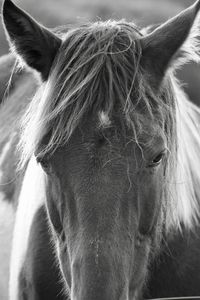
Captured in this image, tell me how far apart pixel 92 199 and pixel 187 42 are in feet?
2.33

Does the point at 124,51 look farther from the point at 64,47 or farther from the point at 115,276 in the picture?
the point at 115,276

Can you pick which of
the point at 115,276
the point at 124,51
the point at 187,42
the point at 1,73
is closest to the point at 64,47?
the point at 124,51

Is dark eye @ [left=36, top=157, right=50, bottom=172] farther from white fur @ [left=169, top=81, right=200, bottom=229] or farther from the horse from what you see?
white fur @ [left=169, top=81, right=200, bottom=229]

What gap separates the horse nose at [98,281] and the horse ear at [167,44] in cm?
73

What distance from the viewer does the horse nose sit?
1935mm

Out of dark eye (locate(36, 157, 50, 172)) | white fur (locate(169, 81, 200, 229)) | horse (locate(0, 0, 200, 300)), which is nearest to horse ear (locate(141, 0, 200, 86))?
horse (locate(0, 0, 200, 300))

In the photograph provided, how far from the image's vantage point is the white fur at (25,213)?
113 inches

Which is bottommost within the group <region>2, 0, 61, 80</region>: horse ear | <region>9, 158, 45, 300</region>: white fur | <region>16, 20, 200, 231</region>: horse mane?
<region>9, 158, 45, 300</region>: white fur

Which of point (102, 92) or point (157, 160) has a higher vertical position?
point (102, 92)

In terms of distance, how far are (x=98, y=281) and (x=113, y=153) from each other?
43 cm

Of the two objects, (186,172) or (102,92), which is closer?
(102,92)

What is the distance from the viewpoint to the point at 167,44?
226cm

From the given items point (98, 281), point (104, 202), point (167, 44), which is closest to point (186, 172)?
point (167, 44)

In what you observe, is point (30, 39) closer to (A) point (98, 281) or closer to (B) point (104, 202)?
(B) point (104, 202)
